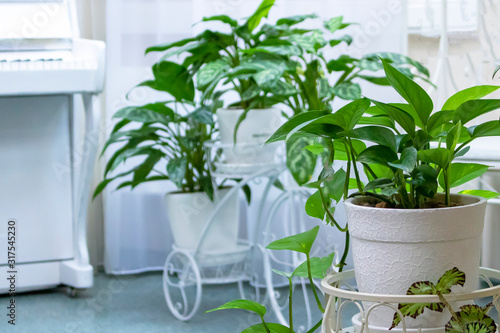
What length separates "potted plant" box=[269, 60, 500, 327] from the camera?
2.40 feet

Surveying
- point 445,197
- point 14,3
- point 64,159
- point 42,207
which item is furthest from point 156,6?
point 445,197

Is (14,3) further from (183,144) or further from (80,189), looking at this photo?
(183,144)

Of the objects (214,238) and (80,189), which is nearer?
(214,238)

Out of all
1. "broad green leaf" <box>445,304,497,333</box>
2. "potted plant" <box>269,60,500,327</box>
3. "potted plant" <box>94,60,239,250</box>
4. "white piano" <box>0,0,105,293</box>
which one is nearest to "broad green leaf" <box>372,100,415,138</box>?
"potted plant" <box>269,60,500,327</box>

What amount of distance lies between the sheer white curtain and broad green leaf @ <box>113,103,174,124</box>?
54 cm

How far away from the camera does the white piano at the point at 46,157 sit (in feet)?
6.85

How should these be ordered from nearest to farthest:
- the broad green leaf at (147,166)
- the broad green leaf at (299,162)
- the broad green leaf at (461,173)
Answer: the broad green leaf at (461,173), the broad green leaf at (299,162), the broad green leaf at (147,166)

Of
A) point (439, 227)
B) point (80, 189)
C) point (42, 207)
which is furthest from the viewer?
point (42, 207)

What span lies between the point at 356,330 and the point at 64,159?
1684mm

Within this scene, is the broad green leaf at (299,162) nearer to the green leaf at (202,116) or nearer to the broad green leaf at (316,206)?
the green leaf at (202,116)

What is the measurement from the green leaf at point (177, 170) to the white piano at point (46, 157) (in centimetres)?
31

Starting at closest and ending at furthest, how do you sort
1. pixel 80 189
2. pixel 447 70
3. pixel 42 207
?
1. pixel 447 70
2. pixel 80 189
3. pixel 42 207

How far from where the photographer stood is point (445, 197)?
2.59 ft

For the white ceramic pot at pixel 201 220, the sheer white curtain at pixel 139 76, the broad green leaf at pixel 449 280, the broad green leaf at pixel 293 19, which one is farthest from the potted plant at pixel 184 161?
the broad green leaf at pixel 449 280
